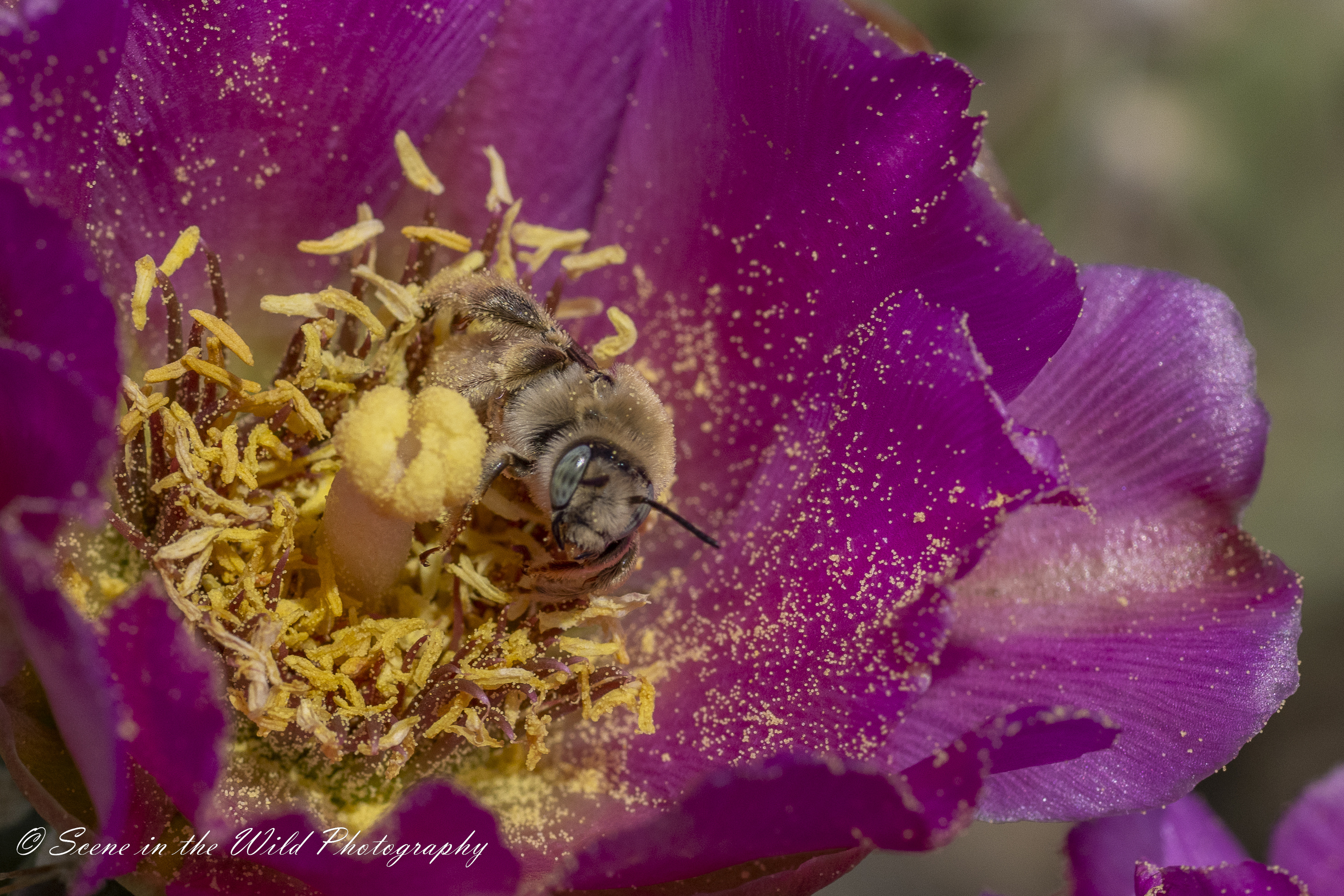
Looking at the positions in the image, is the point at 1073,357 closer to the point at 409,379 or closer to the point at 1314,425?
the point at 409,379

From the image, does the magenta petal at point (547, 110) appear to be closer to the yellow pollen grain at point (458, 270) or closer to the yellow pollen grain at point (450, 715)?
the yellow pollen grain at point (458, 270)

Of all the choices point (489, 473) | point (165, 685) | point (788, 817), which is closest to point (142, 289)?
point (489, 473)

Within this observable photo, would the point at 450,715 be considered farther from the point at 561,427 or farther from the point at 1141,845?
the point at 1141,845

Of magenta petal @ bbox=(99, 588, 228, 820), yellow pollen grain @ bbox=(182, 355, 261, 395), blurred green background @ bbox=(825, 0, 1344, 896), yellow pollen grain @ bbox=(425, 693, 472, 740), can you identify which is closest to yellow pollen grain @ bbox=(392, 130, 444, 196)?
yellow pollen grain @ bbox=(182, 355, 261, 395)

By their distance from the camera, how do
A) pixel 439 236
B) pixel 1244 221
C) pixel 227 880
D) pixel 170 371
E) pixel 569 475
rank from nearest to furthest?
pixel 227 880 < pixel 569 475 < pixel 170 371 < pixel 439 236 < pixel 1244 221

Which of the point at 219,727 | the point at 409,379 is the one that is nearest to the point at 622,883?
the point at 219,727
